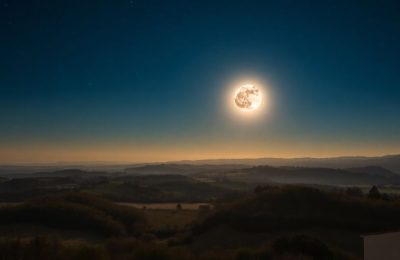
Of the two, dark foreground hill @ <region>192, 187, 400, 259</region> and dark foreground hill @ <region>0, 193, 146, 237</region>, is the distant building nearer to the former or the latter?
dark foreground hill @ <region>192, 187, 400, 259</region>

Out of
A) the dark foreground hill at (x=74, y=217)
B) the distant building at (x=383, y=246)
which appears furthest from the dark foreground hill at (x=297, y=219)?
the distant building at (x=383, y=246)

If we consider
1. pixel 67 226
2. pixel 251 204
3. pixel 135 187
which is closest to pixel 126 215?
pixel 67 226

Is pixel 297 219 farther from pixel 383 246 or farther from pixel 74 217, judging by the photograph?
pixel 383 246

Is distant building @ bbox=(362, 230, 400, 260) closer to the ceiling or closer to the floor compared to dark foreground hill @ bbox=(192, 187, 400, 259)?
closer to the ceiling

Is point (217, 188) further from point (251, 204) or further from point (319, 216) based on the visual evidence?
point (319, 216)

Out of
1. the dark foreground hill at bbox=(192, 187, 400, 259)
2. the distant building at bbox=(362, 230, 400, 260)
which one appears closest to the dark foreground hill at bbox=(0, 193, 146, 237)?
the dark foreground hill at bbox=(192, 187, 400, 259)

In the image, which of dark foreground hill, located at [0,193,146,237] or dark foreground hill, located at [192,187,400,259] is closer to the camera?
dark foreground hill, located at [192,187,400,259]

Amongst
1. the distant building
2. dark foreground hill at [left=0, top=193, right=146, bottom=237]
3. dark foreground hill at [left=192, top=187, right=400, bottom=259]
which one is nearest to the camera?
the distant building

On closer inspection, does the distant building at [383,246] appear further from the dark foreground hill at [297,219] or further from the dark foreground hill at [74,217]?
the dark foreground hill at [74,217]
